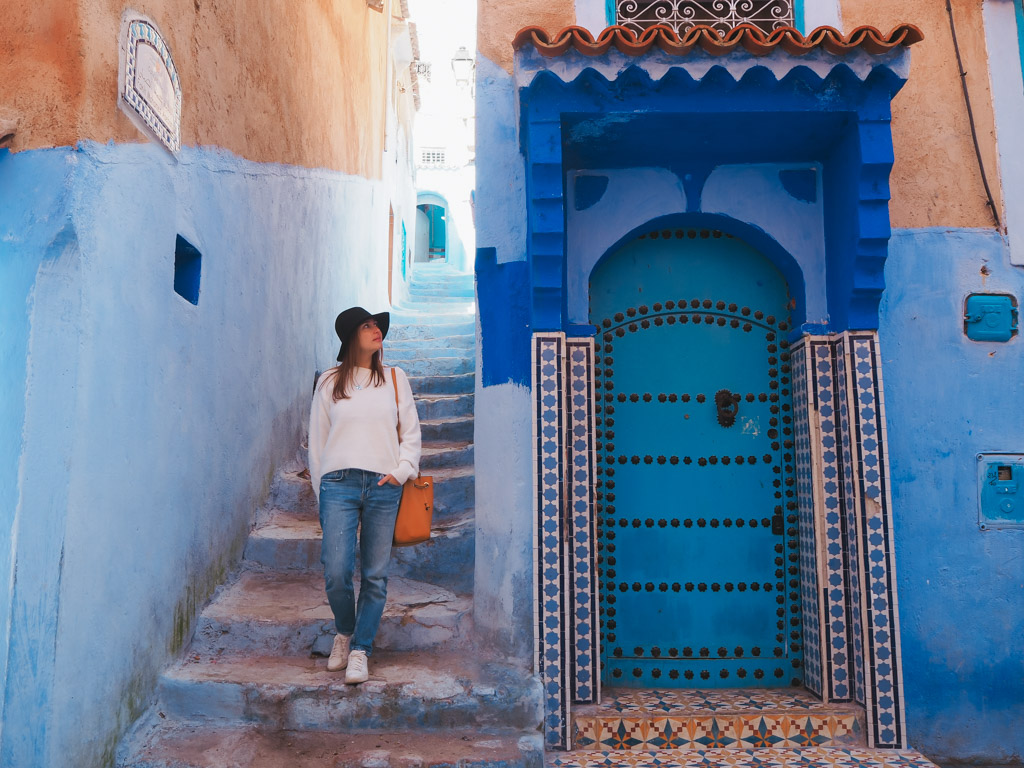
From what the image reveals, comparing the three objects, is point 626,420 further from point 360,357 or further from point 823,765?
point 823,765

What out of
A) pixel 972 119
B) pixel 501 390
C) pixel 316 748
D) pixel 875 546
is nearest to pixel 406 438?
pixel 501 390

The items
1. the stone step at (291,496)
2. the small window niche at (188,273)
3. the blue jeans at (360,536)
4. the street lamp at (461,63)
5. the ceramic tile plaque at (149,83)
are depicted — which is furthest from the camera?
the street lamp at (461,63)

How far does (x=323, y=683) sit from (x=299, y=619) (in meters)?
0.47

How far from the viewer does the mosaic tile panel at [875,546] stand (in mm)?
3957

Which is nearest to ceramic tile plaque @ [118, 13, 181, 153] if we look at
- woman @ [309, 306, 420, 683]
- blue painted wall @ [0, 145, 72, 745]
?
blue painted wall @ [0, 145, 72, 745]

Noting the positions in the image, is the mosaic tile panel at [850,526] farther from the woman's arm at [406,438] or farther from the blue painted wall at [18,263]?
the blue painted wall at [18,263]

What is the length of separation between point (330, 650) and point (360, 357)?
56.5 inches

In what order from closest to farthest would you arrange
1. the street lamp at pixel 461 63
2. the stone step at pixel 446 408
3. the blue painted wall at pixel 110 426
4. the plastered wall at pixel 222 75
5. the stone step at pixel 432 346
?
the blue painted wall at pixel 110 426, the plastered wall at pixel 222 75, the stone step at pixel 446 408, the stone step at pixel 432 346, the street lamp at pixel 461 63

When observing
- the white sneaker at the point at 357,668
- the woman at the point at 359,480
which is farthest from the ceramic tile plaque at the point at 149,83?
the white sneaker at the point at 357,668

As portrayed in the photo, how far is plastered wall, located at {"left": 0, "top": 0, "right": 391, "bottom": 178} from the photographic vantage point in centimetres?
300

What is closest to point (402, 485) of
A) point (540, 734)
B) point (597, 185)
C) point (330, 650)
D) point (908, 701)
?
point (330, 650)

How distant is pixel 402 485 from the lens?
3.82m

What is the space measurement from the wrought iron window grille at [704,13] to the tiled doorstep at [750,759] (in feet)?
12.1

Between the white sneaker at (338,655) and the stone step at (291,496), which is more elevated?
the stone step at (291,496)
